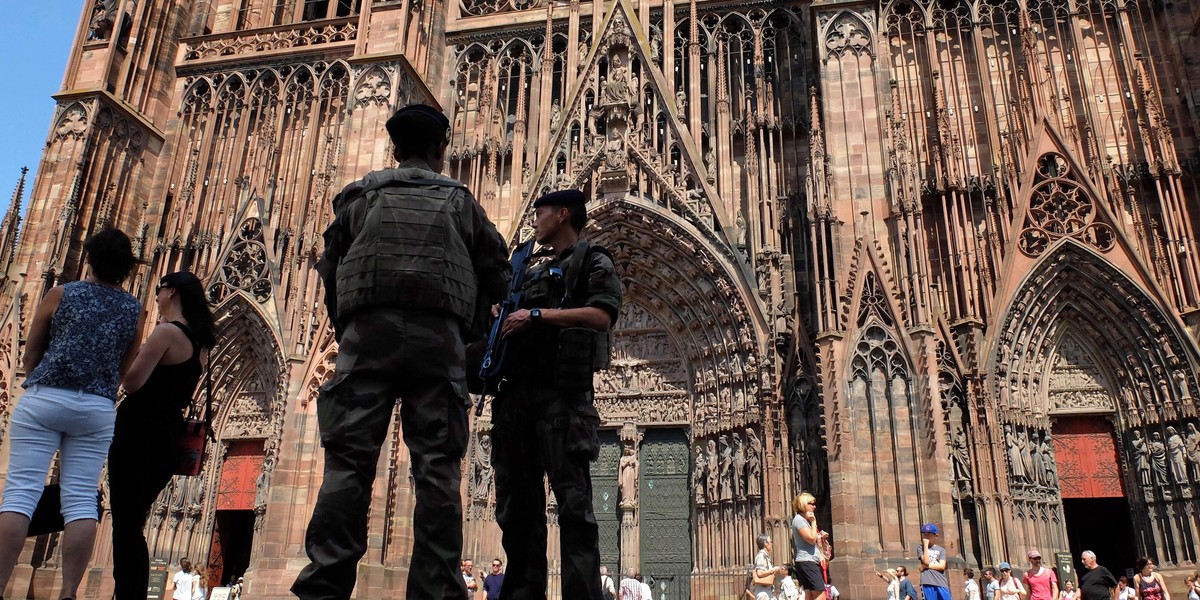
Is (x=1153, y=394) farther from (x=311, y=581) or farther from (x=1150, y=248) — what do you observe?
(x=311, y=581)

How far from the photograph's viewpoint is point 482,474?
637 inches

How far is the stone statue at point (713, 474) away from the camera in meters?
15.3

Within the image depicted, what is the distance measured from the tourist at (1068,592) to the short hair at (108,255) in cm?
1298

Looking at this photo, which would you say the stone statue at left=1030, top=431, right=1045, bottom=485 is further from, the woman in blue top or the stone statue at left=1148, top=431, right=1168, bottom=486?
the woman in blue top

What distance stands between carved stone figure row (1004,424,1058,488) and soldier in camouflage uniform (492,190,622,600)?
11.3m

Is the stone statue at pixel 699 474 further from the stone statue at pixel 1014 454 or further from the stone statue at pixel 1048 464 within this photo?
the stone statue at pixel 1048 464

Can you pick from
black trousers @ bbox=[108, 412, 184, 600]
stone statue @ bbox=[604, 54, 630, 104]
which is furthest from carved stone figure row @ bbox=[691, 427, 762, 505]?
black trousers @ bbox=[108, 412, 184, 600]

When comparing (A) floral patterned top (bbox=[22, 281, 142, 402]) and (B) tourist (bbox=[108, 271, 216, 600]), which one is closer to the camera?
(A) floral patterned top (bbox=[22, 281, 142, 402])

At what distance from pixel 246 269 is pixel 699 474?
10754mm

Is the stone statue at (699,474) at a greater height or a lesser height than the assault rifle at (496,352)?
greater

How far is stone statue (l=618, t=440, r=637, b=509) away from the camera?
16109 millimetres

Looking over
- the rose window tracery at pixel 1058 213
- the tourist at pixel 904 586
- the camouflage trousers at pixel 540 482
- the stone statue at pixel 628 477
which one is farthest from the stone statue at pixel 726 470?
the camouflage trousers at pixel 540 482

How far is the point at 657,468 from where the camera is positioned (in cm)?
1652

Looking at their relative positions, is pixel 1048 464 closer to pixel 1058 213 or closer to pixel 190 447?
pixel 1058 213
